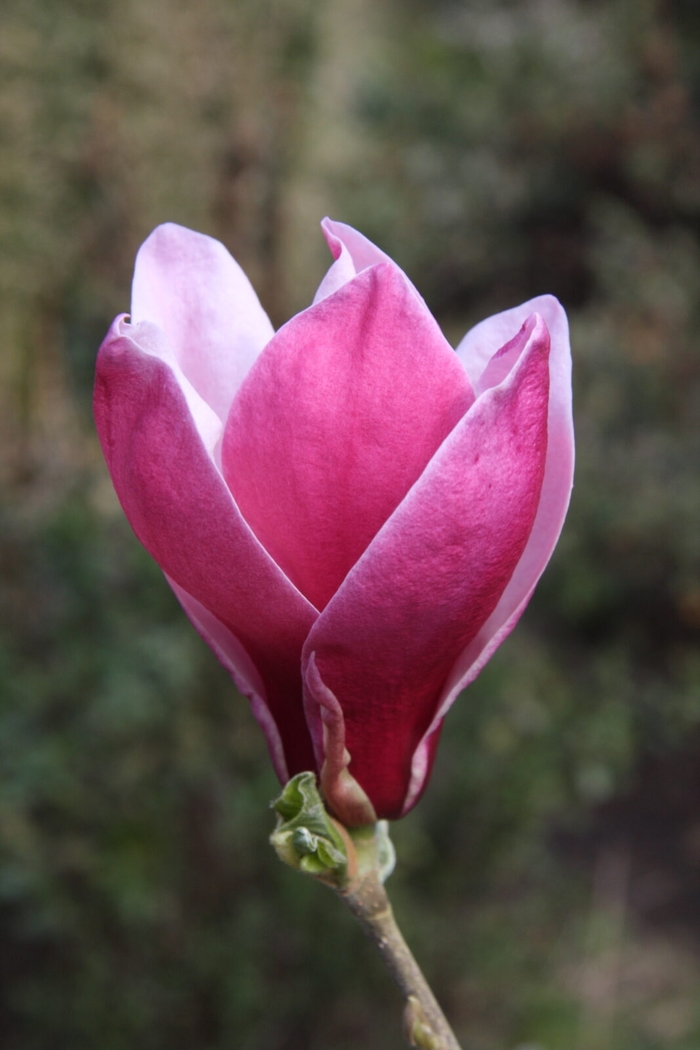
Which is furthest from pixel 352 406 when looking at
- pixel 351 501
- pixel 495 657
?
pixel 495 657

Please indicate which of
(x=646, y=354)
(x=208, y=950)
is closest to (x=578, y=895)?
(x=208, y=950)

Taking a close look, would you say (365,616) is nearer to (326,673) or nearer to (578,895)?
(326,673)

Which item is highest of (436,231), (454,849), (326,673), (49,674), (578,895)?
(326,673)

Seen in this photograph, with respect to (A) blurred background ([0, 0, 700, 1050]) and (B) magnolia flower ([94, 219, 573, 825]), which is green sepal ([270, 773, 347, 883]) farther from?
(A) blurred background ([0, 0, 700, 1050])

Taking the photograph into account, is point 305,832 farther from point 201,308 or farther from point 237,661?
point 201,308

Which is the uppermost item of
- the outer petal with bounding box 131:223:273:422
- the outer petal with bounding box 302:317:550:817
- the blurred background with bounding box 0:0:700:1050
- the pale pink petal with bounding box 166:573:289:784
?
the outer petal with bounding box 131:223:273:422

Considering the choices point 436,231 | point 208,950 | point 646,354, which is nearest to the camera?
point 208,950

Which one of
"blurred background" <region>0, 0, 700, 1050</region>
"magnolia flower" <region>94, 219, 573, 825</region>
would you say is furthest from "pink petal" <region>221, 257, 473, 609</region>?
"blurred background" <region>0, 0, 700, 1050</region>

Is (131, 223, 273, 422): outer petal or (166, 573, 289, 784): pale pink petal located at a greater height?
(131, 223, 273, 422): outer petal
